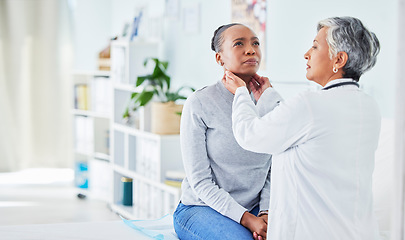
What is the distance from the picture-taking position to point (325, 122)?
4.39 feet

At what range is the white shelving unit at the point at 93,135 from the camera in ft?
14.4

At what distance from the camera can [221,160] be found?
177 cm

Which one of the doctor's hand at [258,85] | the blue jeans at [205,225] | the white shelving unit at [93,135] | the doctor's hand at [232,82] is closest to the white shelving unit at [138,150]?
the white shelving unit at [93,135]

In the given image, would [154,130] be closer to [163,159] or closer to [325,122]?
[163,159]

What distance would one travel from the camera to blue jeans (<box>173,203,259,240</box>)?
1.64 metres

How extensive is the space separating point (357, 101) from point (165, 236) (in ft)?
2.65

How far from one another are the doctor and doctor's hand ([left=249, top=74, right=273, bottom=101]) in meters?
0.30

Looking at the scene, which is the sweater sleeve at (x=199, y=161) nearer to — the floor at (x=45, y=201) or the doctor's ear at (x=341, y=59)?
the doctor's ear at (x=341, y=59)

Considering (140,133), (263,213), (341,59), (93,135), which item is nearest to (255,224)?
(263,213)

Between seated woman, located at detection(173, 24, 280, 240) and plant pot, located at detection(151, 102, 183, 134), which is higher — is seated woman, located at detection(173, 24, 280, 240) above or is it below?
above

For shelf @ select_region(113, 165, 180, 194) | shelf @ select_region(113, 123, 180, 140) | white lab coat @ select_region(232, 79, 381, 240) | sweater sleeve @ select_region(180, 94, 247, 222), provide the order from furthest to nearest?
shelf @ select_region(113, 123, 180, 140), shelf @ select_region(113, 165, 180, 194), sweater sleeve @ select_region(180, 94, 247, 222), white lab coat @ select_region(232, 79, 381, 240)

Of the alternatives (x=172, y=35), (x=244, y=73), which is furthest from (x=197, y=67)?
(x=244, y=73)

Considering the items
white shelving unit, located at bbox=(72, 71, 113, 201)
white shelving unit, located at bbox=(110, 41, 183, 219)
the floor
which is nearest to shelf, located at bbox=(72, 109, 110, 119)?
white shelving unit, located at bbox=(72, 71, 113, 201)

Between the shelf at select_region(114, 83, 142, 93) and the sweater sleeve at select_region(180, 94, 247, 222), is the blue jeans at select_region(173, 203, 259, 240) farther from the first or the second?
the shelf at select_region(114, 83, 142, 93)
